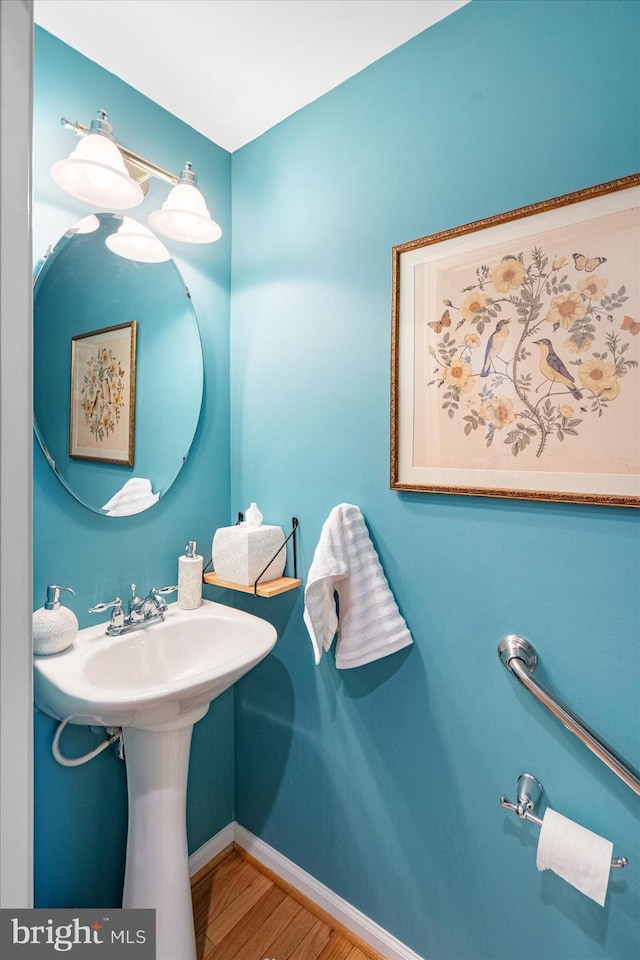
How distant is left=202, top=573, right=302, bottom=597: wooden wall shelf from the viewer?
129 cm

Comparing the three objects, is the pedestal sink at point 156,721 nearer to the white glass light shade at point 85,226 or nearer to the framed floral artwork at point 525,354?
the framed floral artwork at point 525,354

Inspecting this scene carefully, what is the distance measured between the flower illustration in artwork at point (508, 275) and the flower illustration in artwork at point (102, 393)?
99 centimetres

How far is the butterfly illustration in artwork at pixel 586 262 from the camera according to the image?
0.90 m

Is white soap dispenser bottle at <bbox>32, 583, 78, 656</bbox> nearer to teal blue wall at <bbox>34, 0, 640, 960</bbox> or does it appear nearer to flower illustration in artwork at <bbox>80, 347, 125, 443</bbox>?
teal blue wall at <bbox>34, 0, 640, 960</bbox>

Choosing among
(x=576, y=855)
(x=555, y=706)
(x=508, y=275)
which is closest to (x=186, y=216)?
(x=508, y=275)

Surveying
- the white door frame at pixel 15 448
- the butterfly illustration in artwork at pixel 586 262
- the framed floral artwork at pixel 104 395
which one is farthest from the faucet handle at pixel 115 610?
the butterfly illustration in artwork at pixel 586 262

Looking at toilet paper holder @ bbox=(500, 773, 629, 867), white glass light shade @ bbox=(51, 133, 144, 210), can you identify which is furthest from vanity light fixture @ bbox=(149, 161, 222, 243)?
toilet paper holder @ bbox=(500, 773, 629, 867)

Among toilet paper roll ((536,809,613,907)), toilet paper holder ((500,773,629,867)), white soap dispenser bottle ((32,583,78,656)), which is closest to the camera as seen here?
toilet paper roll ((536,809,613,907))

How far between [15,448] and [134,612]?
3.05 ft

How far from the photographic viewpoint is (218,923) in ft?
4.40

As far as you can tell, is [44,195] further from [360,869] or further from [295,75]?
[360,869]

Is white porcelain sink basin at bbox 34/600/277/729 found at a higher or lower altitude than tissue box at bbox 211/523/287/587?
lower

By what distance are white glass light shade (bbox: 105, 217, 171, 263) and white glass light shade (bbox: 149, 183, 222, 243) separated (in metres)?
0.04

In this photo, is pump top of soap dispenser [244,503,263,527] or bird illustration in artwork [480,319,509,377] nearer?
bird illustration in artwork [480,319,509,377]
